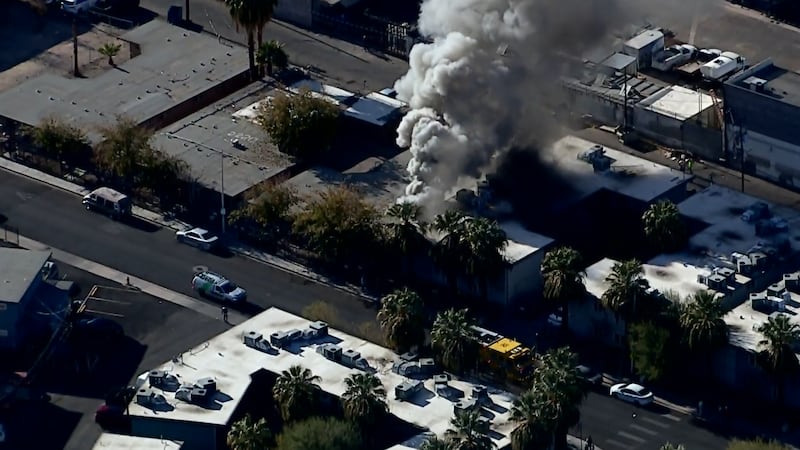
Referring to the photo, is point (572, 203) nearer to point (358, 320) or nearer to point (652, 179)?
point (652, 179)

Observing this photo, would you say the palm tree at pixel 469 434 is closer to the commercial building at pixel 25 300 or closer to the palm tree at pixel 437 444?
the palm tree at pixel 437 444

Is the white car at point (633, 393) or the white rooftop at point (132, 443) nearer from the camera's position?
the white rooftop at point (132, 443)

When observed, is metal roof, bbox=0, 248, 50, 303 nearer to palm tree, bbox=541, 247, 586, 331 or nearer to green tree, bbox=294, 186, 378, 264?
green tree, bbox=294, 186, 378, 264

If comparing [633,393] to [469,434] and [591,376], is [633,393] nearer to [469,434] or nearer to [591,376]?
[591,376]

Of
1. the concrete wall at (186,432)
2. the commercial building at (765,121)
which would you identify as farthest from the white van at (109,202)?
the commercial building at (765,121)

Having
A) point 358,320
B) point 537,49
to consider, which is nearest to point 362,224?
point 358,320

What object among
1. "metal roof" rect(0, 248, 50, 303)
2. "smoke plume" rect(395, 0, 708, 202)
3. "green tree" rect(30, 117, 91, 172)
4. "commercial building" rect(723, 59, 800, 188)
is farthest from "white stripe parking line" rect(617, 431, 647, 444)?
"green tree" rect(30, 117, 91, 172)
